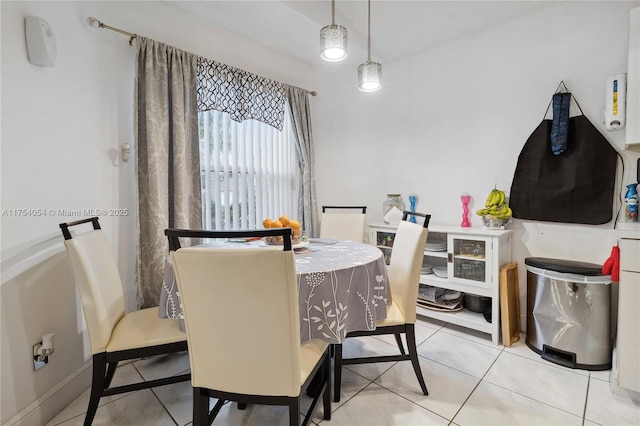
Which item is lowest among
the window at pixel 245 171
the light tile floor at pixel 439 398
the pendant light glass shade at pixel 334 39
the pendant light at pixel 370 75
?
the light tile floor at pixel 439 398

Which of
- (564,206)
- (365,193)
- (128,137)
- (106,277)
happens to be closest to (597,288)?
(564,206)

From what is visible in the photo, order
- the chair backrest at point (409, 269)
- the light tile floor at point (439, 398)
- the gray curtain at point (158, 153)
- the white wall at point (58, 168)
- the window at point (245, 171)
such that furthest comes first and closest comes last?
the window at point (245, 171), the gray curtain at point (158, 153), the chair backrest at point (409, 269), the light tile floor at point (439, 398), the white wall at point (58, 168)

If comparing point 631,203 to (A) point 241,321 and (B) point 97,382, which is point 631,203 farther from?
(B) point 97,382

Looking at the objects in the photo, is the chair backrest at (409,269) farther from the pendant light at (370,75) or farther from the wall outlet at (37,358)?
the wall outlet at (37,358)

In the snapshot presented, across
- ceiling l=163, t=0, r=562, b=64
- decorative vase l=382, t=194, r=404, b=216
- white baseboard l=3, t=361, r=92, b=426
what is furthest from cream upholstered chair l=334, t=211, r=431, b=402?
ceiling l=163, t=0, r=562, b=64

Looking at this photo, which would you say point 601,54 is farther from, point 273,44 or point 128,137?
point 128,137

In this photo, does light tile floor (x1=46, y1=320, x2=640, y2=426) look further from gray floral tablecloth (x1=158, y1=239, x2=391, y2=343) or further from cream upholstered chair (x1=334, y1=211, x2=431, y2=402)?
gray floral tablecloth (x1=158, y1=239, x2=391, y2=343)

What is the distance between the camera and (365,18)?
2439mm

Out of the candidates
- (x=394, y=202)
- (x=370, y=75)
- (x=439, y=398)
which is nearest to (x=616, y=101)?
(x=370, y=75)

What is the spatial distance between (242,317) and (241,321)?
0.05 feet

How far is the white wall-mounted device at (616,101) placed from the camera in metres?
1.90

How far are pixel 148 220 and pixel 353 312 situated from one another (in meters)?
1.55

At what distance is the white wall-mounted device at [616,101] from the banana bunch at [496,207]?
781mm

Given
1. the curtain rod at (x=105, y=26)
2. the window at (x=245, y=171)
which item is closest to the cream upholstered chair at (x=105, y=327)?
the window at (x=245, y=171)
